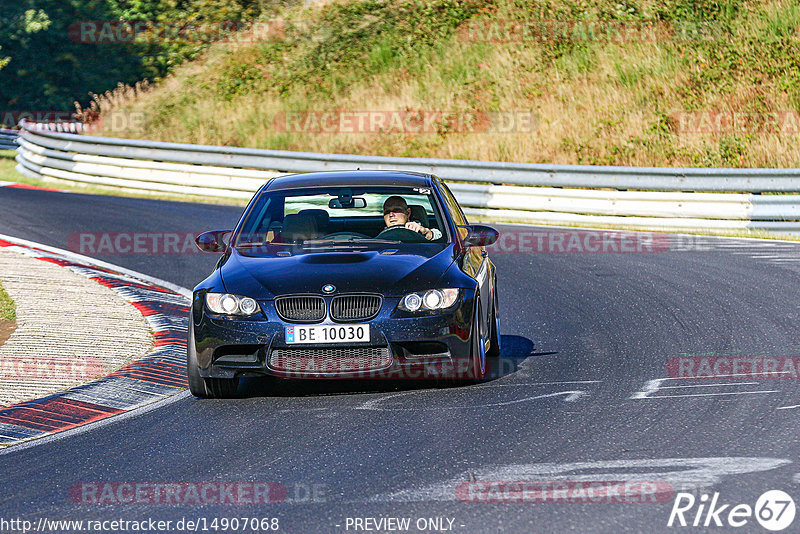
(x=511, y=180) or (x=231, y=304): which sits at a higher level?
(x=511, y=180)

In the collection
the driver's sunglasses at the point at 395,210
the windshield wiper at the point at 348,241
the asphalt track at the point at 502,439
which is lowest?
the asphalt track at the point at 502,439

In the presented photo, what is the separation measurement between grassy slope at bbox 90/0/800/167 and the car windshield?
14.3 meters

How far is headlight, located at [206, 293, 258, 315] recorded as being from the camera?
7664 mm

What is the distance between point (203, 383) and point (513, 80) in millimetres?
21584

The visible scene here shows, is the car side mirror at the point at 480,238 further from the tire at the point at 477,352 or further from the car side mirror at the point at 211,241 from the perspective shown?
the car side mirror at the point at 211,241

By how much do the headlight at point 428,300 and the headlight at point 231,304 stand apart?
95 centimetres

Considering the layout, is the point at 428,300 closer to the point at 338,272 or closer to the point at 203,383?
the point at 338,272

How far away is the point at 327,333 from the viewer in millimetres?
7496

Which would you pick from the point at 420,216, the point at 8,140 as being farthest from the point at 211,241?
the point at 8,140

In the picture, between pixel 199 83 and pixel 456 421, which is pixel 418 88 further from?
pixel 456 421

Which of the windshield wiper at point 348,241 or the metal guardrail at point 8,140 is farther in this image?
the metal guardrail at point 8,140

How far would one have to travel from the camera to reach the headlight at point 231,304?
766 centimetres

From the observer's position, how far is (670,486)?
5.38m

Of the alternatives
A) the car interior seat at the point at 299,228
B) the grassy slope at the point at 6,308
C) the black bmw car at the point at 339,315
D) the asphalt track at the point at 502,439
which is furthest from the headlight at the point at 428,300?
the grassy slope at the point at 6,308
